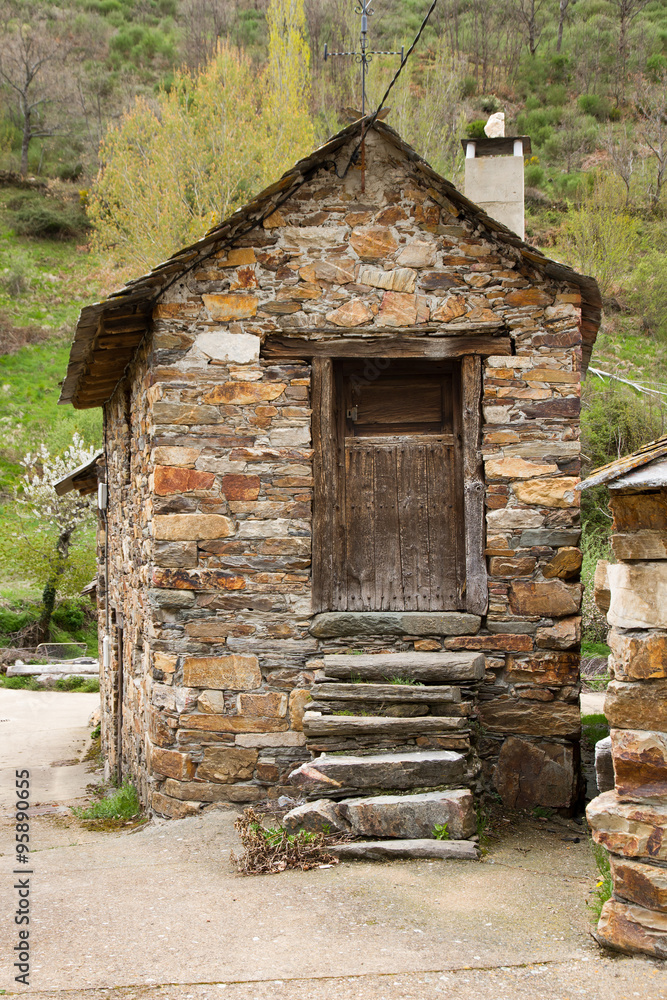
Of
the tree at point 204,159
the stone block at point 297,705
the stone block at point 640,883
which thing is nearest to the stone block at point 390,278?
the stone block at point 297,705

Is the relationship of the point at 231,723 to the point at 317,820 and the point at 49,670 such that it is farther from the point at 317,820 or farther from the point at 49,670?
the point at 49,670

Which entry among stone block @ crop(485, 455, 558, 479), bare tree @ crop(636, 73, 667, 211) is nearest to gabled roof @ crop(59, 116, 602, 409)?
stone block @ crop(485, 455, 558, 479)

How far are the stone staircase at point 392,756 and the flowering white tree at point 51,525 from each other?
14.1 metres

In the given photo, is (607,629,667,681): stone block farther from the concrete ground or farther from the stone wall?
the stone wall

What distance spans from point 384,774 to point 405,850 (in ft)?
1.45

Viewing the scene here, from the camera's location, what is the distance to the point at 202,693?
5.96m

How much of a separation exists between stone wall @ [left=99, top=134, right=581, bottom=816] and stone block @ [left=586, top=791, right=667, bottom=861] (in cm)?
249

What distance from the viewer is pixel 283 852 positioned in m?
4.74

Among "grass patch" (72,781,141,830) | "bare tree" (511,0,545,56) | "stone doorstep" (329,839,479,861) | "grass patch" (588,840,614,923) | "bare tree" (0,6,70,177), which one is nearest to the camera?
"grass patch" (588,840,614,923)

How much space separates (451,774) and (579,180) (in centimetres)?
2804

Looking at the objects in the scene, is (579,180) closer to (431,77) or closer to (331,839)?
(431,77)

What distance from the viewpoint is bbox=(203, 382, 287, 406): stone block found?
603 cm

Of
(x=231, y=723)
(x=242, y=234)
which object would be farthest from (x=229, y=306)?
(x=231, y=723)

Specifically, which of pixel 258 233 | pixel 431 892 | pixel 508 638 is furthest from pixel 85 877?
pixel 258 233
